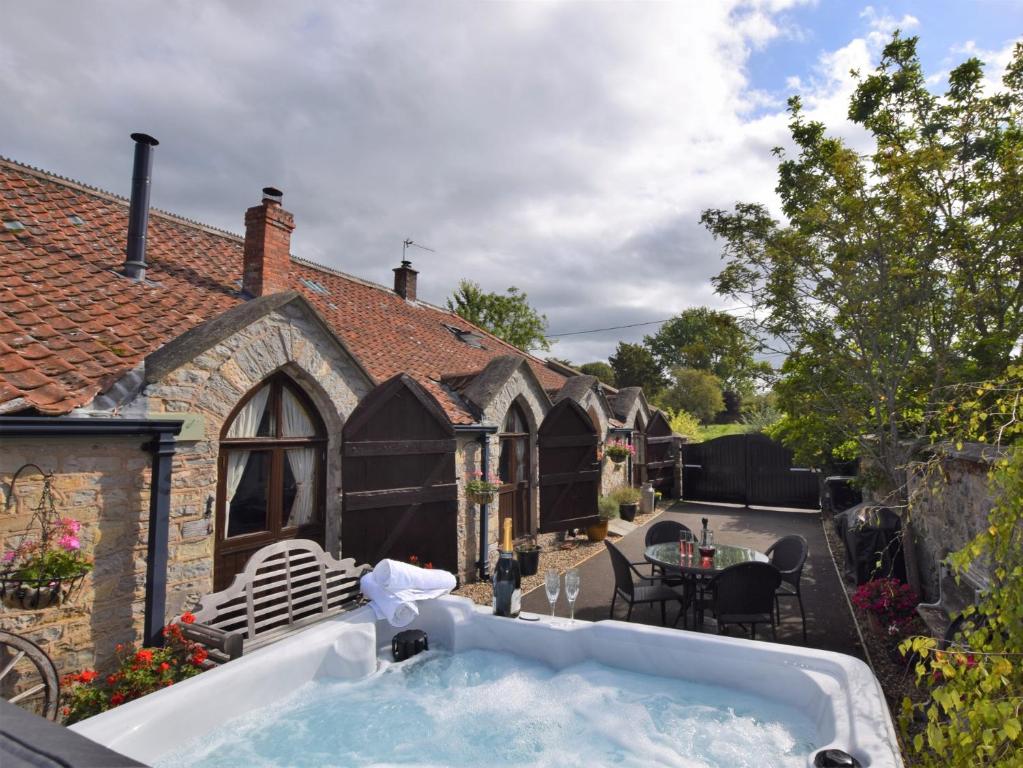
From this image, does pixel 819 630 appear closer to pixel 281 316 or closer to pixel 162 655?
pixel 162 655

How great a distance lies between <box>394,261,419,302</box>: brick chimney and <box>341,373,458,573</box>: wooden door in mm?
7605

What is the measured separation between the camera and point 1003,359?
6.46 m

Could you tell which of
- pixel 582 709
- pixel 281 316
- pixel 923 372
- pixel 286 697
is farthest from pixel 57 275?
pixel 923 372

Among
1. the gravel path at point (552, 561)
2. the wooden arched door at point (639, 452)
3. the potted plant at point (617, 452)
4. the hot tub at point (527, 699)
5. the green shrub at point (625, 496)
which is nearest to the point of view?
the hot tub at point (527, 699)

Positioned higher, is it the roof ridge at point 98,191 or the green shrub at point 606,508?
the roof ridge at point 98,191

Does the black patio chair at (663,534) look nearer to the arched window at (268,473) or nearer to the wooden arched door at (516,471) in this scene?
the wooden arched door at (516,471)

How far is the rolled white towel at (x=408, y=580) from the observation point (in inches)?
235

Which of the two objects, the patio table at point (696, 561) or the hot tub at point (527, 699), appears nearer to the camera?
the hot tub at point (527, 699)

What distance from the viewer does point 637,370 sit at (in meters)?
44.9

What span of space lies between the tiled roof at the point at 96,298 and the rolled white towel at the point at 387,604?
3211 mm

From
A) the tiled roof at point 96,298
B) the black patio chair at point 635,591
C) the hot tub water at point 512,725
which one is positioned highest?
the tiled roof at point 96,298

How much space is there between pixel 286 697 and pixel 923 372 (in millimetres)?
7861

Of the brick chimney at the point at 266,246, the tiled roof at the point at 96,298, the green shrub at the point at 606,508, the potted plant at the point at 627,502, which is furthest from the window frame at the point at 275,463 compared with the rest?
the potted plant at the point at 627,502

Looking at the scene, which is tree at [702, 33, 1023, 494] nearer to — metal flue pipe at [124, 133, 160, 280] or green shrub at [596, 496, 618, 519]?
green shrub at [596, 496, 618, 519]
